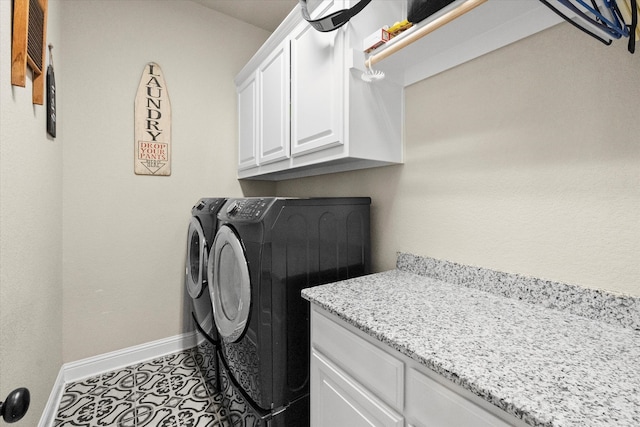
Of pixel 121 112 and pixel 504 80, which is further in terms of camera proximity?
pixel 121 112

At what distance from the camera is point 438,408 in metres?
0.67

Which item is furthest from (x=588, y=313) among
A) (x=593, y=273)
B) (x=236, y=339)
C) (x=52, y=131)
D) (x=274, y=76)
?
(x=52, y=131)

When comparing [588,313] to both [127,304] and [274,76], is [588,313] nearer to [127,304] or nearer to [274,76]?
[274,76]

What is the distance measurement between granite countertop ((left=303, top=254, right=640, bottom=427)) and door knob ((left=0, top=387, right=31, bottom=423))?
2.48ft

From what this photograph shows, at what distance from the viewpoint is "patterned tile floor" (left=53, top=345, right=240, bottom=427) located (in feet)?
5.13

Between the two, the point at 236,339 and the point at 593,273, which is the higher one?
the point at 593,273

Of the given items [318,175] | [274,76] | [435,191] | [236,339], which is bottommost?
[236,339]

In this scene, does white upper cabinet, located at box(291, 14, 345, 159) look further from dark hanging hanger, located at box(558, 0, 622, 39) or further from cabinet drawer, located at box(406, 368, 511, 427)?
cabinet drawer, located at box(406, 368, 511, 427)

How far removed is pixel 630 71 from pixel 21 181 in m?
2.13

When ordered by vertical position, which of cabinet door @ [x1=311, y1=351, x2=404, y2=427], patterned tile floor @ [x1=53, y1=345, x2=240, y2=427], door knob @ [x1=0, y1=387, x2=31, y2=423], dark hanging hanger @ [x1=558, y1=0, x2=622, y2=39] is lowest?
patterned tile floor @ [x1=53, y1=345, x2=240, y2=427]

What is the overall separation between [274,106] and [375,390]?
1710 mm

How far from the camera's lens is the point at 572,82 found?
3.10 feet

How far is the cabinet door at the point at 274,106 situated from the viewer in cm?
175

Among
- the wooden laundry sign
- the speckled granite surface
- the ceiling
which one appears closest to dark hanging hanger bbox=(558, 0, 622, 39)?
the speckled granite surface
